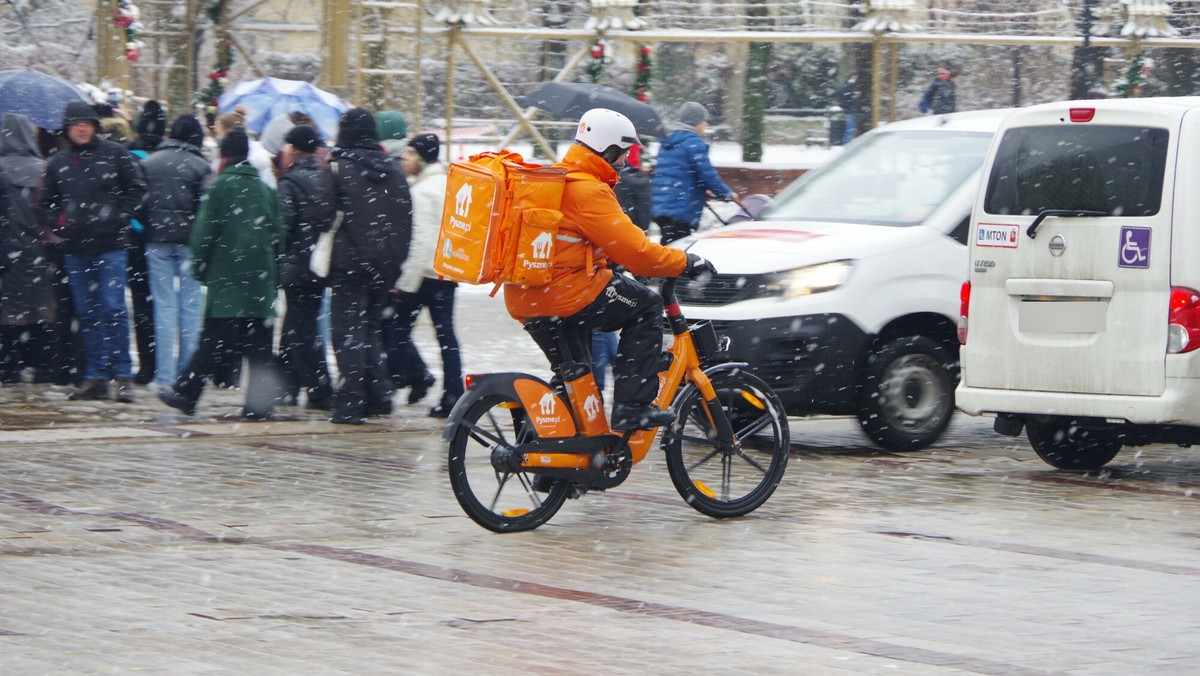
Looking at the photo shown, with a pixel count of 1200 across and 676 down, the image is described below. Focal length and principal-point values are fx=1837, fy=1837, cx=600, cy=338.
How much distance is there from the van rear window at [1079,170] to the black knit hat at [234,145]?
4544 mm

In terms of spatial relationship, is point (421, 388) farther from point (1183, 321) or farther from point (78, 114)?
point (1183, 321)

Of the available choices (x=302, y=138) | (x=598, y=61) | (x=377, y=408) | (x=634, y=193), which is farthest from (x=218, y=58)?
(x=377, y=408)

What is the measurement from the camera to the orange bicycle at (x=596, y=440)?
25.5 ft

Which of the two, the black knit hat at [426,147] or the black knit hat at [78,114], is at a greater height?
the black knit hat at [78,114]

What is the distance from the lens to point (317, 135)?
11703mm

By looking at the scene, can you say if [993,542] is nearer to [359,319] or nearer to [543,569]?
[543,569]

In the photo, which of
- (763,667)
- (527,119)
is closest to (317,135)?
(763,667)

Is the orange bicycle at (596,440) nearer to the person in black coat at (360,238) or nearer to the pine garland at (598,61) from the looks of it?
the person in black coat at (360,238)

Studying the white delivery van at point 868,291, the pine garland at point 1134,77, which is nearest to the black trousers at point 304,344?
the white delivery van at point 868,291

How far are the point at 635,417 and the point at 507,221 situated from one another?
105 cm

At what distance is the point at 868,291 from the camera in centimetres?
1026

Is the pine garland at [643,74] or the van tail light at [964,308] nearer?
the van tail light at [964,308]

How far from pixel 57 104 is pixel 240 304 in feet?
10.7

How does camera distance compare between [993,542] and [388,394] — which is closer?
[993,542]
